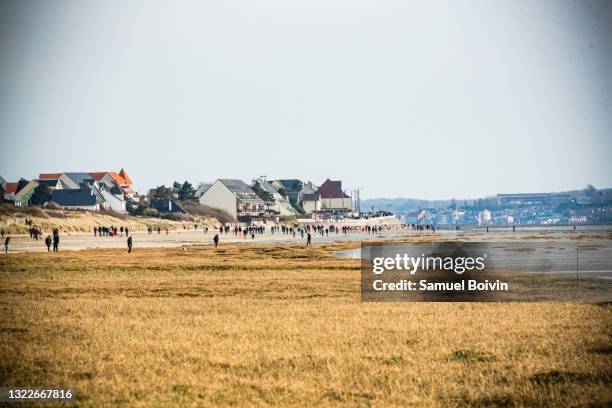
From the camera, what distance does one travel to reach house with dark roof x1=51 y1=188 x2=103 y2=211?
453 ft

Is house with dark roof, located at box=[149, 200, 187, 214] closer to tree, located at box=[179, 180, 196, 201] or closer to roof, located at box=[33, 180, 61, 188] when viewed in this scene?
tree, located at box=[179, 180, 196, 201]

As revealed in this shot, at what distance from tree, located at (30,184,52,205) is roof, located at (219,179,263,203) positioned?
39.3 m

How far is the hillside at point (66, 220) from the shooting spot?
315ft

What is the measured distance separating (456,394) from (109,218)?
114 m

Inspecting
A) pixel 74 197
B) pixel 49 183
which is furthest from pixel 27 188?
pixel 74 197

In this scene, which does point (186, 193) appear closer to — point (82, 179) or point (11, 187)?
point (82, 179)

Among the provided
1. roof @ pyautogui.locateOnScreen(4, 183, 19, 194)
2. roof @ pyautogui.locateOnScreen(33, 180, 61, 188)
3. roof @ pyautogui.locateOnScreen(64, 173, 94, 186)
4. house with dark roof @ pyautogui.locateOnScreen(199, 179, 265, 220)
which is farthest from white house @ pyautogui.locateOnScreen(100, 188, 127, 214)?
roof @ pyautogui.locateOnScreen(4, 183, 19, 194)

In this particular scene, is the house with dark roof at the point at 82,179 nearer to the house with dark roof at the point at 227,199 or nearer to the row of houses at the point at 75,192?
the row of houses at the point at 75,192

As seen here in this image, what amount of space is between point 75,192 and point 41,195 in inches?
233

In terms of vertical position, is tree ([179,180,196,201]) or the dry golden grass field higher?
tree ([179,180,196,201])

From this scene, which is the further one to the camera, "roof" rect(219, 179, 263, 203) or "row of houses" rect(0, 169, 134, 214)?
"roof" rect(219, 179, 263, 203)

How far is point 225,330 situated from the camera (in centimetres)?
1908

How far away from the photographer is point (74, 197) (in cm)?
13962

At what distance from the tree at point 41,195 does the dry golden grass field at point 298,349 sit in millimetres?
114258
